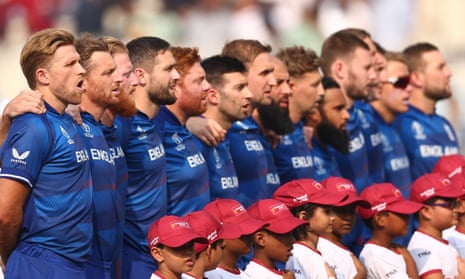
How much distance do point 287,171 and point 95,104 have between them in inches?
106

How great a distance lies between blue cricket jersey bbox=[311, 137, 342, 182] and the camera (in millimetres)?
11250

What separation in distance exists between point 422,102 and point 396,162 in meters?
0.99

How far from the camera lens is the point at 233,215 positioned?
29.1 ft

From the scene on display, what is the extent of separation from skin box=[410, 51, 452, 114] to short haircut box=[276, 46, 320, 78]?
5.95 feet

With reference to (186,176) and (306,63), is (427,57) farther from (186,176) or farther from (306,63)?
(186,176)

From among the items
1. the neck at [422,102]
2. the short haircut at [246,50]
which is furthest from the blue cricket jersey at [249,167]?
the neck at [422,102]

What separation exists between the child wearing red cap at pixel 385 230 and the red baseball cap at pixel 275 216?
1.04m

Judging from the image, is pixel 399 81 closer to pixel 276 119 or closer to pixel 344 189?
pixel 276 119

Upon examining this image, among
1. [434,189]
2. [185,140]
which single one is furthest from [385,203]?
→ [185,140]

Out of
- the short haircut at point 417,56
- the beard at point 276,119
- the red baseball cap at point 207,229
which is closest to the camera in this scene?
the red baseball cap at point 207,229

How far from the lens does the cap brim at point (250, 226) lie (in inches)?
342

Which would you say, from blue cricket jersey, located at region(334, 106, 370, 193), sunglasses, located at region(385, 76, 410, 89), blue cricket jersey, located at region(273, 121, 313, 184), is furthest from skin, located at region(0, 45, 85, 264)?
sunglasses, located at region(385, 76, 410, 89)

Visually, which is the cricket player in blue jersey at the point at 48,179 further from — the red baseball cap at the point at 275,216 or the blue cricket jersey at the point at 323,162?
the blue cricket jersey at the point at 323,162

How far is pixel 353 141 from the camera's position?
38.5 ft
